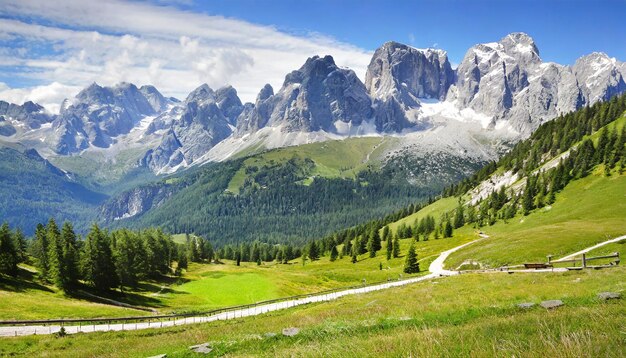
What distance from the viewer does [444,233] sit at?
146000mm

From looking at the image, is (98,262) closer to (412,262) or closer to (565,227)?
(412,262)

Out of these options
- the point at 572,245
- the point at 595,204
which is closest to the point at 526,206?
the point at 595,204

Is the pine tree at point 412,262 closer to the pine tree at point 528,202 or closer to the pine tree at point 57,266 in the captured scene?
the pine tree at point 528,202

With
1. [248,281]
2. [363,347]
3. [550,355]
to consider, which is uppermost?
[550,355]

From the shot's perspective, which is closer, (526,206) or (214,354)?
(214,354)

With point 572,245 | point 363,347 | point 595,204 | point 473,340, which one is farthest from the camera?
point 595,204

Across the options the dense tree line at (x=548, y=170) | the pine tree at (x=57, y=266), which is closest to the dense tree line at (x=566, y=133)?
the dense tree line at (x=548, y=170)

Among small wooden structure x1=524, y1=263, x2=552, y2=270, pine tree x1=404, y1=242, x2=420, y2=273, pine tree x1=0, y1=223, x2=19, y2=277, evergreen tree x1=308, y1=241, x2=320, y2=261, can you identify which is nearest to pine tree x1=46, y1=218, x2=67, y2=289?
pine tree x1=0, y1=223, x2=19, y2=277

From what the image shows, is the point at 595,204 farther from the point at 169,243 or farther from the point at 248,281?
the point at 169,243

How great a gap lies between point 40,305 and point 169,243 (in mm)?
77827

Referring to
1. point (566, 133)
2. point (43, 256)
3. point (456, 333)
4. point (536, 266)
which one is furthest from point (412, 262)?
point (566, 133)

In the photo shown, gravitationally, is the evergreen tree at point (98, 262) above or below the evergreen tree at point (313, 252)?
above

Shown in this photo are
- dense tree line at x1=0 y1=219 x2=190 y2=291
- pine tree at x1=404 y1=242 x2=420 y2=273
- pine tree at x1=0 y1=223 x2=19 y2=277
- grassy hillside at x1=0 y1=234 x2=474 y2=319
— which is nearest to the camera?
grassy hillside at x1=0 y1=234 x2=474 y2=319

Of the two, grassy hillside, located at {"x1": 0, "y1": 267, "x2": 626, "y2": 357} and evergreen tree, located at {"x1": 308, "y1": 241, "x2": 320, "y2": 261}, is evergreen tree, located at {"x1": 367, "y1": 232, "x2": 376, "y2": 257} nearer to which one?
evergreen tree, located at {"x1": 308, "y1": 241, "x2": 320, "y2": 261}
